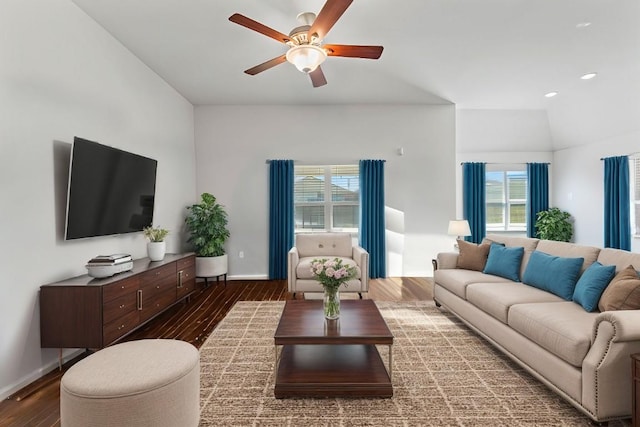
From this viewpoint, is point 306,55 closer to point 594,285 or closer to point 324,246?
point 594,285

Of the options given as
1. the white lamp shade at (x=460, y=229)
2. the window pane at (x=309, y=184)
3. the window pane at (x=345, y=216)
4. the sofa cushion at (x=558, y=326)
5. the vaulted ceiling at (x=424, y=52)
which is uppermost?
the vaulted ceiling at (x=424, y=52)

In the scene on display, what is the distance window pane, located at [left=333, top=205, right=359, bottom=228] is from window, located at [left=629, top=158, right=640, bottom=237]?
4.93 metres

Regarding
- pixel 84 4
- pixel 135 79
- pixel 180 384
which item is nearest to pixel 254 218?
pixel 135 79

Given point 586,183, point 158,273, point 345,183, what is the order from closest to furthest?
1. point 158,273
2. point 345,183
3. point 586,183

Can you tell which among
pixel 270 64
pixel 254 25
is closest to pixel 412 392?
pixel 254 25

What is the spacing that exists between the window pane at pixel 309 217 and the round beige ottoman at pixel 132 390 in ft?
14.4

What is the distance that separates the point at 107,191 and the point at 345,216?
3895mm

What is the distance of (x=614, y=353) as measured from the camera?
176 centimetres

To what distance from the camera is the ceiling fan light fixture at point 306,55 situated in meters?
2.75

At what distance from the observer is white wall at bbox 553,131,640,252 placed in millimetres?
5949

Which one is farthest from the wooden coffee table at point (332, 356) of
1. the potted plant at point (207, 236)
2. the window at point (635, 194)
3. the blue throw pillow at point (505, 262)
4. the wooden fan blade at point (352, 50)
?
the window at point (635, 194)

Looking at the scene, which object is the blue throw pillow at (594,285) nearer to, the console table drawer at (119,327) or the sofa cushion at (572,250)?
the sofa cushion at (572,250)

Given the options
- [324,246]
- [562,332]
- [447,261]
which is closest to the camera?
[562,332]

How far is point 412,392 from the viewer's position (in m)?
2.25
